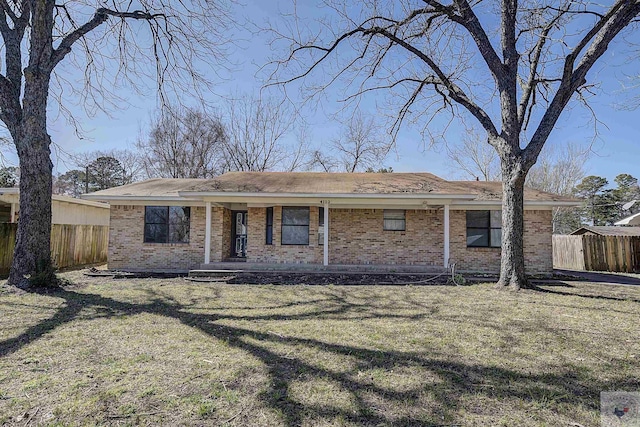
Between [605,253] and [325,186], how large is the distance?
510 inches

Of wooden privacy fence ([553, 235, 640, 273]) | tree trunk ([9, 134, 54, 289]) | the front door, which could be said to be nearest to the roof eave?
the front door

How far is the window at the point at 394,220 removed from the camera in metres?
12.3

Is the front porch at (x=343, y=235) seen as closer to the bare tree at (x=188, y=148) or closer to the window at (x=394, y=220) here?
the window at (x=394, y=220)

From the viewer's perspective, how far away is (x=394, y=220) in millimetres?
12352

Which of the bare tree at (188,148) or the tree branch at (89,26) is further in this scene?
the bare tree at (188,148)

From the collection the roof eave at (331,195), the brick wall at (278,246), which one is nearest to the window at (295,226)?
the brick wall at (278,246)

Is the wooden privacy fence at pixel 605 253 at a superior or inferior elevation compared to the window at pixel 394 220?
inferior

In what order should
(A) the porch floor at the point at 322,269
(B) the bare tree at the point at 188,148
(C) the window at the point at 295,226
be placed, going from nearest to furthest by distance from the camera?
(A) the porch floor at the point at 322,269 < (C) the window at the point at 295,226 < (B) the bare tree at the point at 188,148

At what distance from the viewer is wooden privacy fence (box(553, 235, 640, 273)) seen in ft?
48.6

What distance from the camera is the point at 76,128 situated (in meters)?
9.83

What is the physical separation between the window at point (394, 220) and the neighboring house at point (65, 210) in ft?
40.3

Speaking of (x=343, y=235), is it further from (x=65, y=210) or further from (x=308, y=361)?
(x=65, y=210)

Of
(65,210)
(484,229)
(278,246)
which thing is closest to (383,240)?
(484,229)

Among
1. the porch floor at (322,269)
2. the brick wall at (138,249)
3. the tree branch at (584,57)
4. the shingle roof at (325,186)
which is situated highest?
the tree branch at (584,57)
